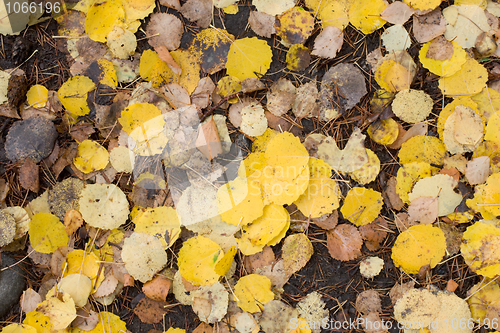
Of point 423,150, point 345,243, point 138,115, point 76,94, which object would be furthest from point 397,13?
point 76,94

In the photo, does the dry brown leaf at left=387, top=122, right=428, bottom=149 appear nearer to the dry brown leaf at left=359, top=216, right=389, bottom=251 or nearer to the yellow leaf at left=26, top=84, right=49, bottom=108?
the dry brown leaf at left=359, top=216, right=389, bottom=251

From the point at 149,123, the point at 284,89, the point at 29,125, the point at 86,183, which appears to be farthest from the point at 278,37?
the point at 29,125

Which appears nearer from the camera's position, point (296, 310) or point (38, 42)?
point (296, 310)

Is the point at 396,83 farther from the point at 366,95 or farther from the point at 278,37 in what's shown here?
the point at 278,37

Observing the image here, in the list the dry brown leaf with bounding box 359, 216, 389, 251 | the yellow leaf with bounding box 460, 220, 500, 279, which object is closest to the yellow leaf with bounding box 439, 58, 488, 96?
the yellow leaf with bounding box 460, 220, 500, 279

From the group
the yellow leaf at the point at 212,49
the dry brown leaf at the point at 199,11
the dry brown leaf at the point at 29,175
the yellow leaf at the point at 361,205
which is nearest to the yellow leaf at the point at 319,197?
the yellow leaf at the point at 361,205

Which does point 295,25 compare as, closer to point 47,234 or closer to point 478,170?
point 478,170
